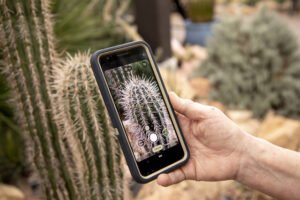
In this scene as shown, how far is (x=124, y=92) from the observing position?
95 centimetres

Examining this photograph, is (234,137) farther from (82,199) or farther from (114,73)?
(82,199)

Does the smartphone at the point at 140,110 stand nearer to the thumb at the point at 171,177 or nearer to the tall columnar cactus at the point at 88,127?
the thumb at the point at 171,177

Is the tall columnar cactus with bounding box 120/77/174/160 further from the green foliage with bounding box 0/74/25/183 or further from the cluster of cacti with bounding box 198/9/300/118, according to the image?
the cluster of cacti with bounding box 198/9/300/118

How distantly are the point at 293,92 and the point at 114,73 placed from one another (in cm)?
221

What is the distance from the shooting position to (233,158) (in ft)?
3.46

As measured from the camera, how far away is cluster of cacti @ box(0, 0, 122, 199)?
1053 mm

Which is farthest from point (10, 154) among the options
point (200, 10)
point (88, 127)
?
point (200, 10)

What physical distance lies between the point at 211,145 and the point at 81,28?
1576 mm

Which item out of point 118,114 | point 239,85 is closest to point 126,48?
point 118,114

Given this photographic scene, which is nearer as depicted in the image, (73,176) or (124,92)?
(124,92)

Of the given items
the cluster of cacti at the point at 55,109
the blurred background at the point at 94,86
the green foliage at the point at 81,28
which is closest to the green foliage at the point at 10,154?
the blurred background at the point at 94,86

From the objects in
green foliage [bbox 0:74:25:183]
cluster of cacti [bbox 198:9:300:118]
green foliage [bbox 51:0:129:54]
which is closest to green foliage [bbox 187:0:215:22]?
cluster of cacti [bbox 198:9:300:118]

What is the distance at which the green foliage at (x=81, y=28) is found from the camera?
219cm

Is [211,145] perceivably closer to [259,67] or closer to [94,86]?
[94,86]
